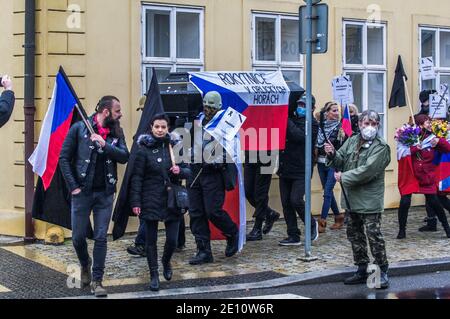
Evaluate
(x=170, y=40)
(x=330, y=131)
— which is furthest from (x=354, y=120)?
(x=170, y=40)

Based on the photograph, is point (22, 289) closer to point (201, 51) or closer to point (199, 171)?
point (199, 171)

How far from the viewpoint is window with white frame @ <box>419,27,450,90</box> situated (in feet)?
48.9

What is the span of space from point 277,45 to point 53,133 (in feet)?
17.8

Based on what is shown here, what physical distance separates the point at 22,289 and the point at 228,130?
306 cm

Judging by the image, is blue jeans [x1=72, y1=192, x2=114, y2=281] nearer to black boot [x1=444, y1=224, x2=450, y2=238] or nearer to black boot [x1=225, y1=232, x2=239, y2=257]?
black boot [x1=225, y1=232, x2=239, y2=257]

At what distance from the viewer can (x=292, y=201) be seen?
1066 centimetres

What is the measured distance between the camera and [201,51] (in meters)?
12.3

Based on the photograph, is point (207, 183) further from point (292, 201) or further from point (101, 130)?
point (101, 130)

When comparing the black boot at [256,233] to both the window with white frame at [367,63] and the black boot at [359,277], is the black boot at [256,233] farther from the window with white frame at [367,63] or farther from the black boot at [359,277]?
the window with white frame at [367,63]

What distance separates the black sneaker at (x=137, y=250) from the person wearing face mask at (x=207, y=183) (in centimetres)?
68

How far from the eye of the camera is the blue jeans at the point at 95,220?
8.02 meters

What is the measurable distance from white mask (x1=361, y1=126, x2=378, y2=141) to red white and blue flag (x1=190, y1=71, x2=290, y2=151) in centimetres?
234

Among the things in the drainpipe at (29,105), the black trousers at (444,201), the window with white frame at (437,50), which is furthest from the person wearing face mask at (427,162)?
the drainpipe at (29,105)
